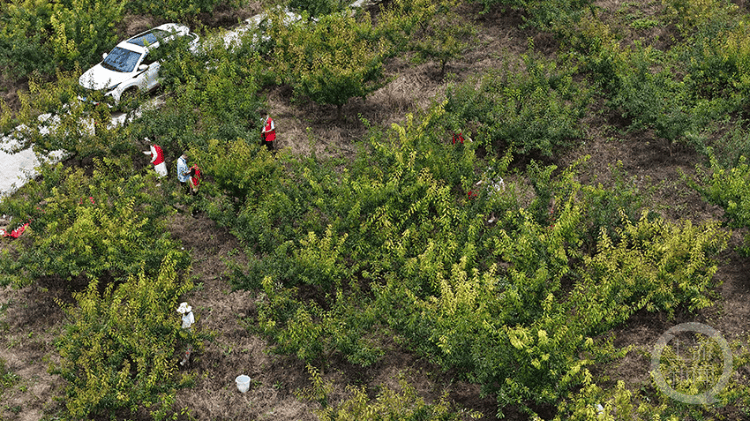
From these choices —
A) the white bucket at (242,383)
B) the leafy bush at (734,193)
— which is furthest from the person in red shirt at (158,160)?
the leafy bush at (734,193)

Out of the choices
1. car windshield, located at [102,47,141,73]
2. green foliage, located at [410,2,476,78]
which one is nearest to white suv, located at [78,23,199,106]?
car windshield, located at [102,47,141,73]

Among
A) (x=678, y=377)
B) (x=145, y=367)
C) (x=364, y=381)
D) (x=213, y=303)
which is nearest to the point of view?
(x=678, y=377)

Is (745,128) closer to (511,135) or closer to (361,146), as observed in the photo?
(511,135)

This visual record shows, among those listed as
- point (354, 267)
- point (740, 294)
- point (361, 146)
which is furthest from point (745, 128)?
point (354, 267)

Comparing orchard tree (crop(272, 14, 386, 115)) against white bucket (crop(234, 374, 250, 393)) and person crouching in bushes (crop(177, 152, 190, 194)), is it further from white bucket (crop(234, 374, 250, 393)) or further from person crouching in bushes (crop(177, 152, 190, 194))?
white bucket (crop(234, 374, 250, 393))

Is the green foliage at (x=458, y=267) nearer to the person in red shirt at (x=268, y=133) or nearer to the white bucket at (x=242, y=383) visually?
the white bucket at (x=242, y=383)

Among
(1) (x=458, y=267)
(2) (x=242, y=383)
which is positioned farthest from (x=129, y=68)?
(1) (x=458, y=267)

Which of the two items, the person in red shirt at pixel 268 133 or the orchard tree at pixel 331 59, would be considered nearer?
the person in red shirt at pixel 268 133
